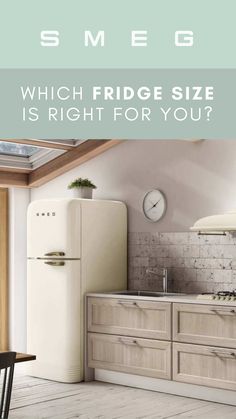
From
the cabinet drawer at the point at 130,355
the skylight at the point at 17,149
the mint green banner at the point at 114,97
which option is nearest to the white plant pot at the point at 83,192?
the skylight at the point at 17,149

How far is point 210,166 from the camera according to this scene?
681 centimetres

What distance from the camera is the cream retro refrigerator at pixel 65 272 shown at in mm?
6883

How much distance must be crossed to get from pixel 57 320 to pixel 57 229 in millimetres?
835

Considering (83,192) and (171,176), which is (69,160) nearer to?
(83,192)

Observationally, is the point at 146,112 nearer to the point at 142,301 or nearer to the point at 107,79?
the point at 107,79

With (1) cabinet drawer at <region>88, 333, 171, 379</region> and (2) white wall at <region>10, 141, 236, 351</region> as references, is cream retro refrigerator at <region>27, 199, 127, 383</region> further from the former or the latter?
(2) white wall at <region>10, 141, 236, 351</region>

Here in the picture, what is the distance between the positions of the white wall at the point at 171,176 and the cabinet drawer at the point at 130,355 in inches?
45.8

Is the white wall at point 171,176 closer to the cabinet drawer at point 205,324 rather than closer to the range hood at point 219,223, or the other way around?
the range hood at point 219,223

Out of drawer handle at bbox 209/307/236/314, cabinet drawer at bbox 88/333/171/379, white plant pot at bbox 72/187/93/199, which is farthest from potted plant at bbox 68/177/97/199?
drawer handle at bbox 209/307/236/314

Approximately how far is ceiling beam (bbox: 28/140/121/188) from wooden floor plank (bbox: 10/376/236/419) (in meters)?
2.29

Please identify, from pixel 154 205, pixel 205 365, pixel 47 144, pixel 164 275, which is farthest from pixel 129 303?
pixel 47 144
